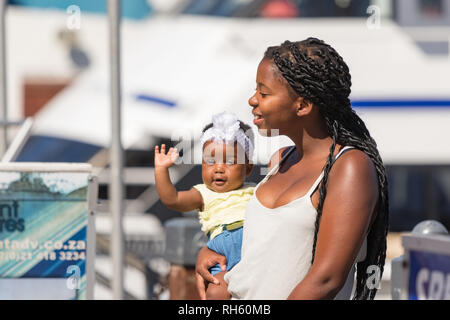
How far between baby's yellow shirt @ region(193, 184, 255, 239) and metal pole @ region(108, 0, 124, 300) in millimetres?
3665

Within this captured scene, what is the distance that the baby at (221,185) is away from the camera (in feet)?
11.7

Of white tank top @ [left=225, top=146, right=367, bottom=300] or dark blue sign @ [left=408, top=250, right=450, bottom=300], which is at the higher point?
white tank top @ [left=225, top=146, right=367, bottom=300]

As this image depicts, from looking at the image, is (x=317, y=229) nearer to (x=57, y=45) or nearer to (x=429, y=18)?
(x=429, y=18)

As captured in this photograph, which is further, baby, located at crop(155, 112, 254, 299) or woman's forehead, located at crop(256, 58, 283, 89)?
baby, located at crop(155, 112, 254, 299)

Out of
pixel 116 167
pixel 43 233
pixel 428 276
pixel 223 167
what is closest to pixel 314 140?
pixel 223 167

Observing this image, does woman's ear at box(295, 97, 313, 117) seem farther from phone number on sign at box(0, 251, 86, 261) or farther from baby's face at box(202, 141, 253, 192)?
phone number on sign at box(0, 251, 86, 261)

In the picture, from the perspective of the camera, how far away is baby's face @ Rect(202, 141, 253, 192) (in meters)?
3.72

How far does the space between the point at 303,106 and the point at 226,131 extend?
2.39 feet

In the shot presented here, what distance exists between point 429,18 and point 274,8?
64.8 inches

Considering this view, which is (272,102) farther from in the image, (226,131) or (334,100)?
(226,131)

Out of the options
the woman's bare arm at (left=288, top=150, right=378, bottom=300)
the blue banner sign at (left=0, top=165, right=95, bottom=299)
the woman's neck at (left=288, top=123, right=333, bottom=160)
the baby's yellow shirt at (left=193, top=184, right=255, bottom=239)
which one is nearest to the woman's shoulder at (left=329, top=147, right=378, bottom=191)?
the woman's bare arm at (left=288, top=150, right=378, bottom=300)

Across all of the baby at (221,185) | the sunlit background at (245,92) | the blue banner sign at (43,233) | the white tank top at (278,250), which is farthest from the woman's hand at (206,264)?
the sunlit background at (245,92)

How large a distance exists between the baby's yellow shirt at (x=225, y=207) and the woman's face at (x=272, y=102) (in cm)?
88

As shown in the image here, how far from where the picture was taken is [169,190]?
3768mm
